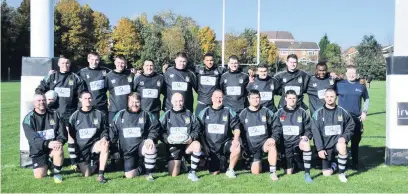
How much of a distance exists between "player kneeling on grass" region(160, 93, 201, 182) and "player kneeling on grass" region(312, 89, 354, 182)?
173 centimetres

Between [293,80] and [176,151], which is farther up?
[293,80]

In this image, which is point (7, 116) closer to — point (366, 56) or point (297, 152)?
point (297, 152)

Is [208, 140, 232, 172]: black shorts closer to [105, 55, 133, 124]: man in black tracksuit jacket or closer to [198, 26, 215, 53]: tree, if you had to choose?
[105, 55, 133, 124]: man in black tracksuit jacket

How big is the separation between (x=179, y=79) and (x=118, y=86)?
1007mm

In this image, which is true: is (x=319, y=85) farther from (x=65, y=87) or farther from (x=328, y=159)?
(x=65, y=87)

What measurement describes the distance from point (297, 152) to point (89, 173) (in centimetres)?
301

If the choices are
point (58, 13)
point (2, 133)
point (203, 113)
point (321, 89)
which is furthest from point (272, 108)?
point (58, 13)

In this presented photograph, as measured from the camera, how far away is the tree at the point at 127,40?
2127 inches

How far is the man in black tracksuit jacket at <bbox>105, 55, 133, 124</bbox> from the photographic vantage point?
695 cm

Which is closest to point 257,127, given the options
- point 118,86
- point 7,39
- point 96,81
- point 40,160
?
point 118,86

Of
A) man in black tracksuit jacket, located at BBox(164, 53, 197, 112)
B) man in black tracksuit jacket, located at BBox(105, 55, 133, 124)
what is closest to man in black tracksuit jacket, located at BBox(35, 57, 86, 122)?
man in black tracksuit jacket, located at BBox(105, 55, 133, 124)

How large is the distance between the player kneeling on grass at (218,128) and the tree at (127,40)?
4850 centimetres

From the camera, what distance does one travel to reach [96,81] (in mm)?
6910

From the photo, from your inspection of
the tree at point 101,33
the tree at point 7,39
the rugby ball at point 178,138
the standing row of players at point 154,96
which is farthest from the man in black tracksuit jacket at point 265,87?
the tree at point 101,33
